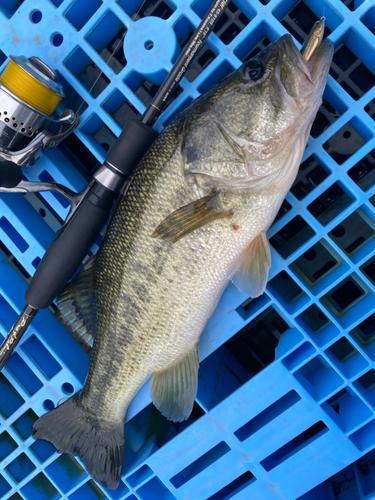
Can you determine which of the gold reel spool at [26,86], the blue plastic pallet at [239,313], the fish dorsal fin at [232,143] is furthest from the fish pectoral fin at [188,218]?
the gold reel spool at [26,86]

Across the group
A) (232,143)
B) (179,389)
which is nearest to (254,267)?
(232,143)

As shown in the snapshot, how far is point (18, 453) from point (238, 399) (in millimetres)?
860

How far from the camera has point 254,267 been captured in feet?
3.41

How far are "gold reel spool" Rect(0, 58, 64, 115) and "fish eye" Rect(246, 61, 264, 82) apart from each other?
1.83ft

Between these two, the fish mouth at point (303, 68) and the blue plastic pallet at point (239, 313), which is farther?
the blue plastic pallet at point (239, 313)

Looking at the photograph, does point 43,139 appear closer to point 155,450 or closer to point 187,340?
point 187,340

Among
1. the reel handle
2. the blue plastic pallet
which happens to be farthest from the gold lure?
the reel handle

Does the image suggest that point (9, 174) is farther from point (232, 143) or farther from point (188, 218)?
point (232, 143)

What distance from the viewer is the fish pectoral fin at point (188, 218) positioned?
945mm

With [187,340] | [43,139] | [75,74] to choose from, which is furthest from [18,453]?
[75,74]

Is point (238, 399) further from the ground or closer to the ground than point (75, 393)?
closer to the ground

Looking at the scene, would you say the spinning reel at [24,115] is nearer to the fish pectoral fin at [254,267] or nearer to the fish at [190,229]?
the fish at [190,229]

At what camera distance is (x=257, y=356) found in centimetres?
142

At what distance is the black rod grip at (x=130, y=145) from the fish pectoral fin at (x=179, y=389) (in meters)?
0.62
